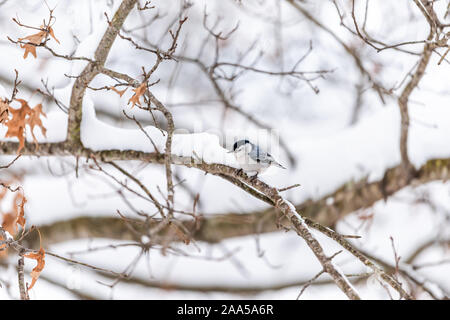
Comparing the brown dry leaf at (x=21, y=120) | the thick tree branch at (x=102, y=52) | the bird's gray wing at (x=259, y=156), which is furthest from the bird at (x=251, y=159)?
the brown dry leaf at (x=21, y=120)

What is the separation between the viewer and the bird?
184cm

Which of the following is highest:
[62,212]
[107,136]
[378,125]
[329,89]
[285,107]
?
[329,89]

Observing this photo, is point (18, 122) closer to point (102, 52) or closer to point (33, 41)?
point (33, 41)

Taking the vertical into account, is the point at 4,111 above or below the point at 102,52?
below

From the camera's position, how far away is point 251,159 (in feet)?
6.08

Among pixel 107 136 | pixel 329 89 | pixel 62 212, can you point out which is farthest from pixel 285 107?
pixel 107 136

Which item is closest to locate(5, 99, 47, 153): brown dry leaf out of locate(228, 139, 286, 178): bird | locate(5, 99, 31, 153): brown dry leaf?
locate(5, 99, 31, 153): brown dry leaf

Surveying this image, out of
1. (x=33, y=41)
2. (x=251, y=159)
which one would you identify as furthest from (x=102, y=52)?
(x=251, y=159)

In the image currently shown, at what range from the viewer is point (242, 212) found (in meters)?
3.09

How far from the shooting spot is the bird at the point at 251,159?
72.6 inches

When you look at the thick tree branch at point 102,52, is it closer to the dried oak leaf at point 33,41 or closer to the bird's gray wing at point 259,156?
the dried oak leaf at point 33,41

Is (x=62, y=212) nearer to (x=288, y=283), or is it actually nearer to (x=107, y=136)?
(x=107, y=136)
